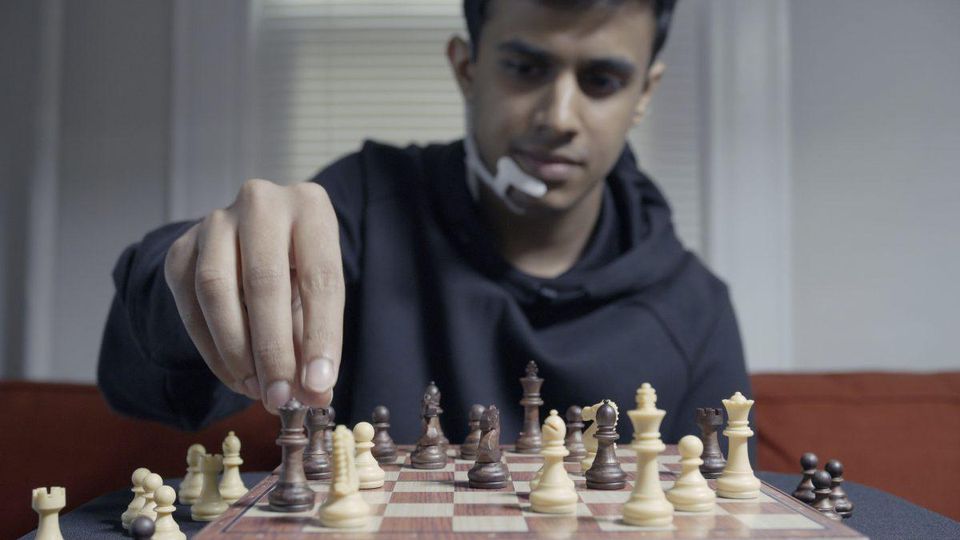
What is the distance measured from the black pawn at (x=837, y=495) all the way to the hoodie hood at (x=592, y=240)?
2.77ft

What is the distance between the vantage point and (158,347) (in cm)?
150

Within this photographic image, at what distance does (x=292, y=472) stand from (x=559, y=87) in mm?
1139

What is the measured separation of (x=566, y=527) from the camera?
823mm

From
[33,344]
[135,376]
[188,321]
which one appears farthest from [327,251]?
[33,344]

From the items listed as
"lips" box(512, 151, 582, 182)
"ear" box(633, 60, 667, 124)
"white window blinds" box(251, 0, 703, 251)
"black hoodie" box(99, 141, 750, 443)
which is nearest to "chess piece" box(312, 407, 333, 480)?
"black hoodie" box(99, 141, 750, 443)

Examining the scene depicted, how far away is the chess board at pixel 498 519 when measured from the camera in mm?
790

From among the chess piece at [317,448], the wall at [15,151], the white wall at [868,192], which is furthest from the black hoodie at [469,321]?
the wall at [15,151]

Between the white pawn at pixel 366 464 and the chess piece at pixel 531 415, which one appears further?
the chess piece at pixel 531 415

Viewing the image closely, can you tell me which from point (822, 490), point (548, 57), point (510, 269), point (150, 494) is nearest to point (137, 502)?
point (150, 494)

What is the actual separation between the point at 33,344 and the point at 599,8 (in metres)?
2.10

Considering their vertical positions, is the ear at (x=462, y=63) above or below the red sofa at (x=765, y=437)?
above

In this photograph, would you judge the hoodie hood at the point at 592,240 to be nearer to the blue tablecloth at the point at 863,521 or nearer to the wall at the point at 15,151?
the blue tablecloth at the point at 863,521

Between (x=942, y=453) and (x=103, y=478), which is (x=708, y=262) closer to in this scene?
(x=942, y=453)

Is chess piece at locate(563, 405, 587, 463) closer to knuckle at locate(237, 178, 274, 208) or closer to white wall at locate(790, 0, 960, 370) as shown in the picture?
knuckle at locate(237, 178, 274, 208)
